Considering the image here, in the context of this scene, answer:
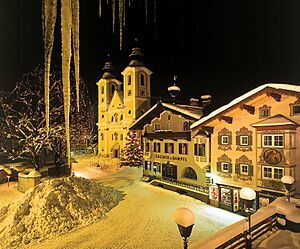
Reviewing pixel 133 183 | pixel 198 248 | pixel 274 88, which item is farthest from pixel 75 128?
pixel 198 248

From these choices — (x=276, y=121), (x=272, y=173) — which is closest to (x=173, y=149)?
(x=272, y=173)

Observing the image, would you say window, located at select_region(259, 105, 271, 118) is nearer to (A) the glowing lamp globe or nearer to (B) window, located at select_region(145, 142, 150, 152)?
(A) the glowing lamp globe

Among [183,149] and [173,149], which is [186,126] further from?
[173,149]

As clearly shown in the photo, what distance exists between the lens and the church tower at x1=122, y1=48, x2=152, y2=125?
35.9 metres

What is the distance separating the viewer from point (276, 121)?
13086mm

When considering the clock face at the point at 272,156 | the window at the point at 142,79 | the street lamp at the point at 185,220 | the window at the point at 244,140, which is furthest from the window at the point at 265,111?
the window at the point at 142,79

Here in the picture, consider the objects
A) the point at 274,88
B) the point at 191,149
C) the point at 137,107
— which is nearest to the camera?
the point at 274,88

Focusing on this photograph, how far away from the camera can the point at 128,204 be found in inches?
610

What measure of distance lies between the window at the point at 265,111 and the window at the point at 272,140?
1.37 meters

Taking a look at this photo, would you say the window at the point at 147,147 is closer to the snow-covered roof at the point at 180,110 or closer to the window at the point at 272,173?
the snow-covered roof at the point at 180,110

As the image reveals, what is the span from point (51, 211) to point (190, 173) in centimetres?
1136

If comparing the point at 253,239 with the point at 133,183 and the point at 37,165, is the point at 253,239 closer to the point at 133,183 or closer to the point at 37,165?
the point at 133,183

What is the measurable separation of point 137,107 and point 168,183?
1794cm

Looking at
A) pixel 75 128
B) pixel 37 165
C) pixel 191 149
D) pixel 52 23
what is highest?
pixel 52 23
